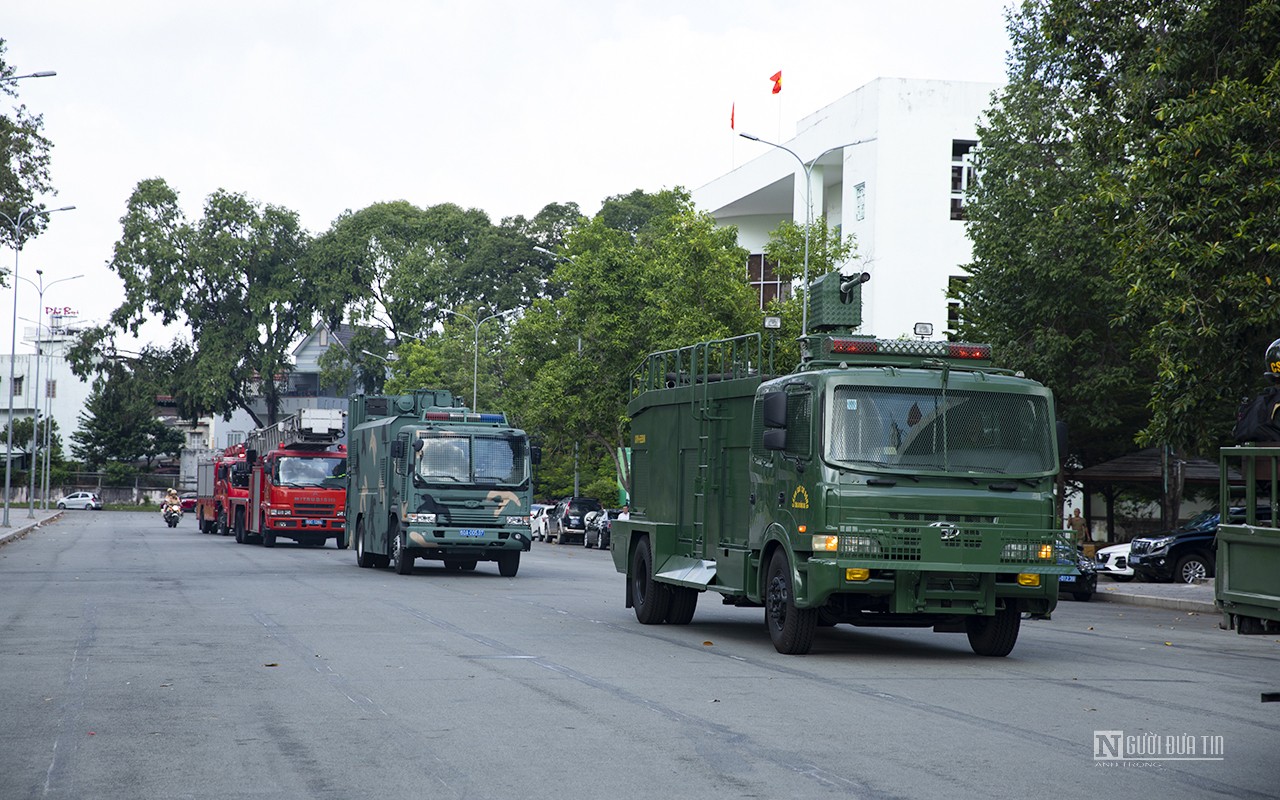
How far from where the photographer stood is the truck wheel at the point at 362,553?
1203 inches

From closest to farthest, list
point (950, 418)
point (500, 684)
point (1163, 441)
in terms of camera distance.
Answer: point (500, 684), point (950, 418), point (1163, 441)

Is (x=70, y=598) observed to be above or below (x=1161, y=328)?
below

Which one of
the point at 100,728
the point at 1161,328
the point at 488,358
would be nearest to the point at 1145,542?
the point at 1161,328

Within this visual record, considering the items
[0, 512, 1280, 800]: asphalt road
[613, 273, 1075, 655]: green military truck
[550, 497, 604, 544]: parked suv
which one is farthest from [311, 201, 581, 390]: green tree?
[613, 273, 1075, 655]: green military truck

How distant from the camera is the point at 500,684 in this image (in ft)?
38.3

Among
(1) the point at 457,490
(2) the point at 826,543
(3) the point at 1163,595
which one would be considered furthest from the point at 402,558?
(2) the point at 826,543

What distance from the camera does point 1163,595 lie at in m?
26.1

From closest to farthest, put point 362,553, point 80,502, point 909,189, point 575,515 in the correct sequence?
point 362,553, point 909,189, point 575,515, point 80,502

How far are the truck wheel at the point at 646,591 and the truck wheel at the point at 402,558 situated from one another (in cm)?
976

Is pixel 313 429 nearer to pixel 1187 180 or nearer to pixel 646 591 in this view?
pixel 646 591

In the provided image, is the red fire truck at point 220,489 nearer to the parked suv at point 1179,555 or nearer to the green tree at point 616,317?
the green tree at point 616,317

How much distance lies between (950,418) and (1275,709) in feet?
12.7

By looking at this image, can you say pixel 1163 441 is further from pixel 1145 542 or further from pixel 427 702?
pixel 427 702

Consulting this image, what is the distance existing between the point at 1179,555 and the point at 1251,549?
77.1 ft
